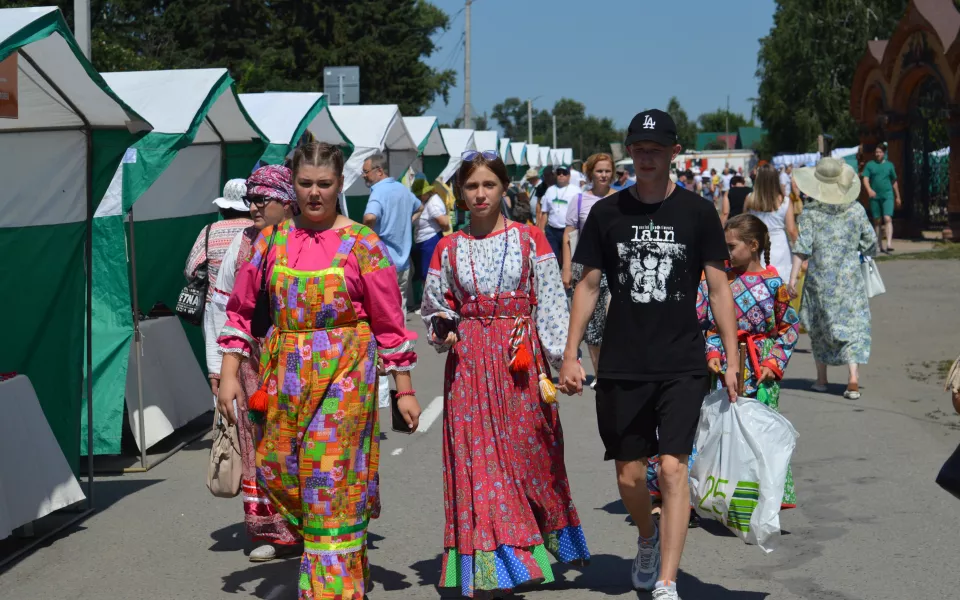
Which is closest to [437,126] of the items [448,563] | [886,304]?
[886,304]

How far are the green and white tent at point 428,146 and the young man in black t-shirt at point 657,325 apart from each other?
51.3 feet

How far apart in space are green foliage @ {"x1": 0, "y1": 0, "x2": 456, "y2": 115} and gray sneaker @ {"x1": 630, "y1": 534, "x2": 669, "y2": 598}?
3246 centimetres

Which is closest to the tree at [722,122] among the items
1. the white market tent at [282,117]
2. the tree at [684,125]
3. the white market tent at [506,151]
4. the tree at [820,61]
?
the tree at [684,125]

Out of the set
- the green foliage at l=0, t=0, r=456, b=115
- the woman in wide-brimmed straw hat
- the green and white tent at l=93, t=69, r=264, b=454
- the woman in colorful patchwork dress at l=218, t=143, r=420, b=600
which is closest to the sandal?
the woman in wide-brimmed straw hat

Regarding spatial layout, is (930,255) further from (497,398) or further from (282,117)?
(497,398)

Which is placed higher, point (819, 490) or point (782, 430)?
point (782, 430)

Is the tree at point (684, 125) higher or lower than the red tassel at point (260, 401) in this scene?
higher

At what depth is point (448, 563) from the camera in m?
5.06

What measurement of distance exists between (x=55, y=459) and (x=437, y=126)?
54.6 ft

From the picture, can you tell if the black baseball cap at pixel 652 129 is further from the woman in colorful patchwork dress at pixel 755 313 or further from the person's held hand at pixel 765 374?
the person's held hand at pixel 765 374

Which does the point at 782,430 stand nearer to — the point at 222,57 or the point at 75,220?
the point at 75,220

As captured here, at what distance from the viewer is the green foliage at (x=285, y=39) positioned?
135ft

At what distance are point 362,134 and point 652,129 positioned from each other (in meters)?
12.6

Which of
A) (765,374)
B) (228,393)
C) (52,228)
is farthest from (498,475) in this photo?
(52,228)
